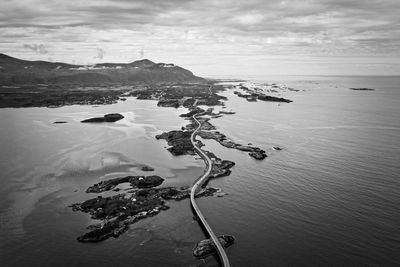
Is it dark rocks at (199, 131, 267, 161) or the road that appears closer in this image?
the road

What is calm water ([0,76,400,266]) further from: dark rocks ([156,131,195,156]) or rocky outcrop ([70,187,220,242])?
dark rocks ([156,131,195,156])

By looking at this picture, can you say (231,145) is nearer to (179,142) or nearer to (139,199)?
(179,142)

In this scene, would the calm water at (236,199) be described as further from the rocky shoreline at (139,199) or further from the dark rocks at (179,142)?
the dark rocks at (179,142)

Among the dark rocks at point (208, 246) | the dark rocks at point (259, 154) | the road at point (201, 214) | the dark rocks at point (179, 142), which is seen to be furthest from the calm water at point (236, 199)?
the dark rocks at point (179, 142)

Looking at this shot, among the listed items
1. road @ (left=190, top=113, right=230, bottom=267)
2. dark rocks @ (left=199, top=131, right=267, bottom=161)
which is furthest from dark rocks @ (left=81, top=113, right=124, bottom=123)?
road @ (left=190, top=113, right=230, bottom=267)

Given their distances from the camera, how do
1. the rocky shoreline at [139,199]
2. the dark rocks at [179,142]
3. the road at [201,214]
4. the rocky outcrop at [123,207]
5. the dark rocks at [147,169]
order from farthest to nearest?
the dark rocks at [179,142], the dark rocks at [147,169], the rocky outcrop at [123,207], the rocky shoreline at [139,199], the road at [201,214]

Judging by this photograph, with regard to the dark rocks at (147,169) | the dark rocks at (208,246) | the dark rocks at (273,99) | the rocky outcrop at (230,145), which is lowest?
the dark rocks at (208,246)

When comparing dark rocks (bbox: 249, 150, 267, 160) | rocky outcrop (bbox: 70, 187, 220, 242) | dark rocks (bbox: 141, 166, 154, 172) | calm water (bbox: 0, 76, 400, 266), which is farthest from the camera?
dark rocks (bbox: 249, 150, 267, 160)
